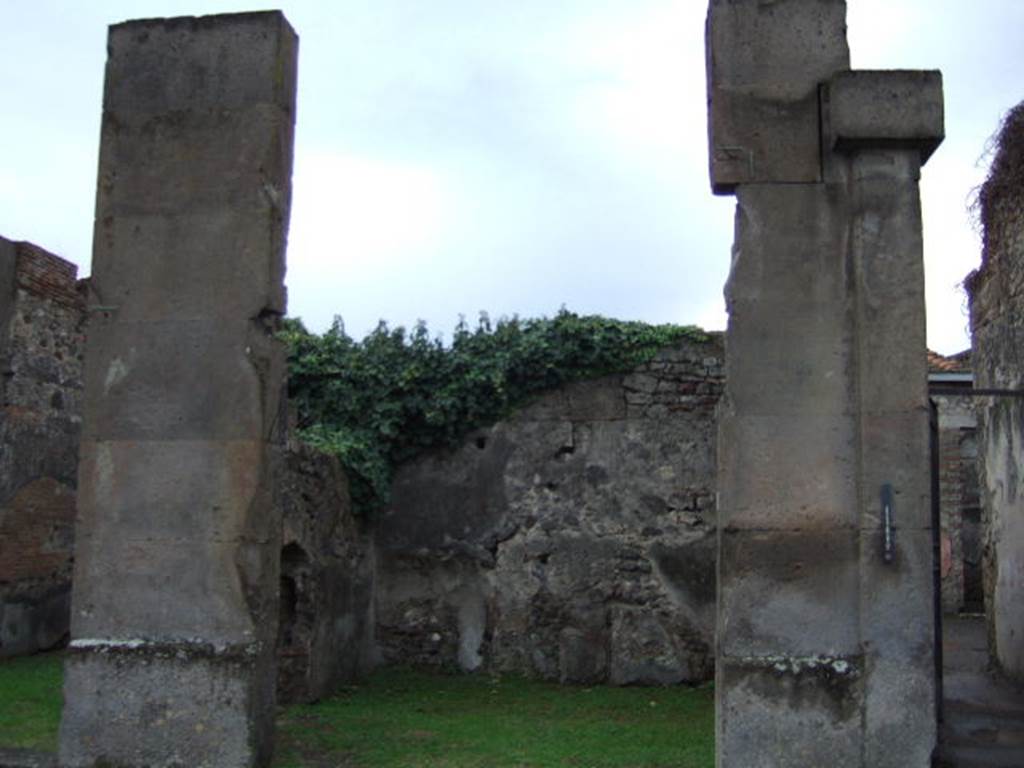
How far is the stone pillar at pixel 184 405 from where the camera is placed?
605 centimetres

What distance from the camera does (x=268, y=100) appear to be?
20.6 feet

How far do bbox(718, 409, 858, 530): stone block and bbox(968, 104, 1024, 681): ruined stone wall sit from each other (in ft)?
13.3

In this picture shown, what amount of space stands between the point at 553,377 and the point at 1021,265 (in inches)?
168

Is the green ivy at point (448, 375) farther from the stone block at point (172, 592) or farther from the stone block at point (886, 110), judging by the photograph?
the stone block at point (886, 110)

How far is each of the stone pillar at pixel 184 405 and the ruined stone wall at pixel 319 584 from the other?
2.14 meters

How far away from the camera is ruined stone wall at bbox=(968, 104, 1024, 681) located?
358 inches

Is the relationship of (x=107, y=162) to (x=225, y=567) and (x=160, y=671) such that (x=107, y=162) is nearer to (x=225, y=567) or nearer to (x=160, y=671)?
(x=225, y=567)

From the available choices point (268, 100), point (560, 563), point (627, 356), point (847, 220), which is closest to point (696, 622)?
point (560, 563)

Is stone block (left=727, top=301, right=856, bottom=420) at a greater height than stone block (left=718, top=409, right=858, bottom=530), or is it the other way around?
stone block (left=727, top=301, right=856, bottom=420)

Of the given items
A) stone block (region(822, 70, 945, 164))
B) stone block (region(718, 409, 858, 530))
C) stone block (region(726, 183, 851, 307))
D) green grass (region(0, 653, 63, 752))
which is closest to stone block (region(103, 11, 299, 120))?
stone block (region(726, 183, 851, 307))

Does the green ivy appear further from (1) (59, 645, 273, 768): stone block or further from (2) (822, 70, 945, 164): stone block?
(2) (822, 70, 945, 164): stone block

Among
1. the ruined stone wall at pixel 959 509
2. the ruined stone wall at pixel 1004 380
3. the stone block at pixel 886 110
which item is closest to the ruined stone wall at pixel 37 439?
the stone block at pixel 886 110

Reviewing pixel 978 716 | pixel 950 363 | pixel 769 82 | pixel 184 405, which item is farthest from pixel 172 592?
pixel 950 363

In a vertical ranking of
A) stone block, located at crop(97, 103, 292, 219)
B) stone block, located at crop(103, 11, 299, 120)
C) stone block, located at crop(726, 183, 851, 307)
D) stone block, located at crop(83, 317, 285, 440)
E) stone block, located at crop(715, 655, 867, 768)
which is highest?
stone block, located at crop(103, 11, 299, 120)
